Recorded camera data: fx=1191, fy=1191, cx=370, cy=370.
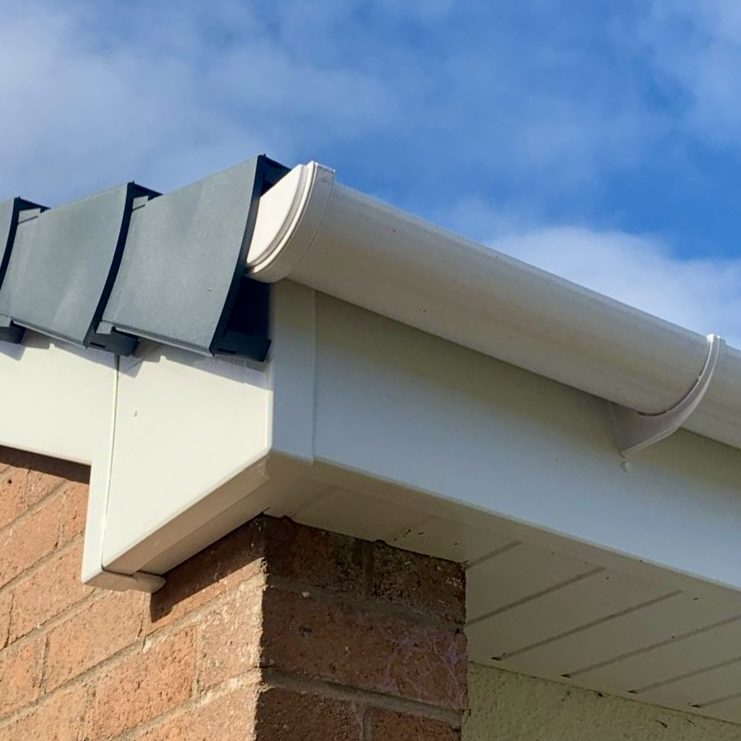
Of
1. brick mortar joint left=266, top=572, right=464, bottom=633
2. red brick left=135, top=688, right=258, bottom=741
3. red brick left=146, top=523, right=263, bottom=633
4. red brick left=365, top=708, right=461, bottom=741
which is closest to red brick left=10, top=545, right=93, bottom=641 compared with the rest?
red brick left=146, top=523, right=263, bottom=633

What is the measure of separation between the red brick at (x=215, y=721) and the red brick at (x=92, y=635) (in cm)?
22

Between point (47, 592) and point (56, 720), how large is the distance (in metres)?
0.28

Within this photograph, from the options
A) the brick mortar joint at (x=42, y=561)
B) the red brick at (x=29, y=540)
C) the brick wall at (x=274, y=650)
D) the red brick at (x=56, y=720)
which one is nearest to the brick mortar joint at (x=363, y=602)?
the brick wall at (x=274, y=650)

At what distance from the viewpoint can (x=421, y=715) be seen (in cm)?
164

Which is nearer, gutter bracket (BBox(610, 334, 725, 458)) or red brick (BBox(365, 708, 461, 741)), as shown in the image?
red brick (BBox(365, 708, 461, 741))

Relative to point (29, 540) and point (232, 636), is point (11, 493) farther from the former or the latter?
point (232, 636)

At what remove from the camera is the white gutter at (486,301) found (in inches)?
57.2

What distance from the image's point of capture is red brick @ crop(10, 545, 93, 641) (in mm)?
2072

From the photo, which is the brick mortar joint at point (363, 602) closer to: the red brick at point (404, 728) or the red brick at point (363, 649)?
the red brick at point (363, 649)

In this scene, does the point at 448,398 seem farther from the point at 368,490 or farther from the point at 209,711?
the point at 209,711

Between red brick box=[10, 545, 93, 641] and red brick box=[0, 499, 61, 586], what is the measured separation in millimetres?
40

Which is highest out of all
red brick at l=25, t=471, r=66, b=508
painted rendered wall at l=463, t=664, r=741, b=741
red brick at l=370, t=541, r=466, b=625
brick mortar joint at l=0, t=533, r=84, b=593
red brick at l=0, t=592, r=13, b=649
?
red brick at l=25, t=471, r=66, b=508

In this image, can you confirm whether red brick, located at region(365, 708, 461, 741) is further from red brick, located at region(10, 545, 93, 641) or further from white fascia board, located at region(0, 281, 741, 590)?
red brick, located at region(10, 545, 93, 641)

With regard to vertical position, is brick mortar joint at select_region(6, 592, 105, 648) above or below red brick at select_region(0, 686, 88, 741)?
above
